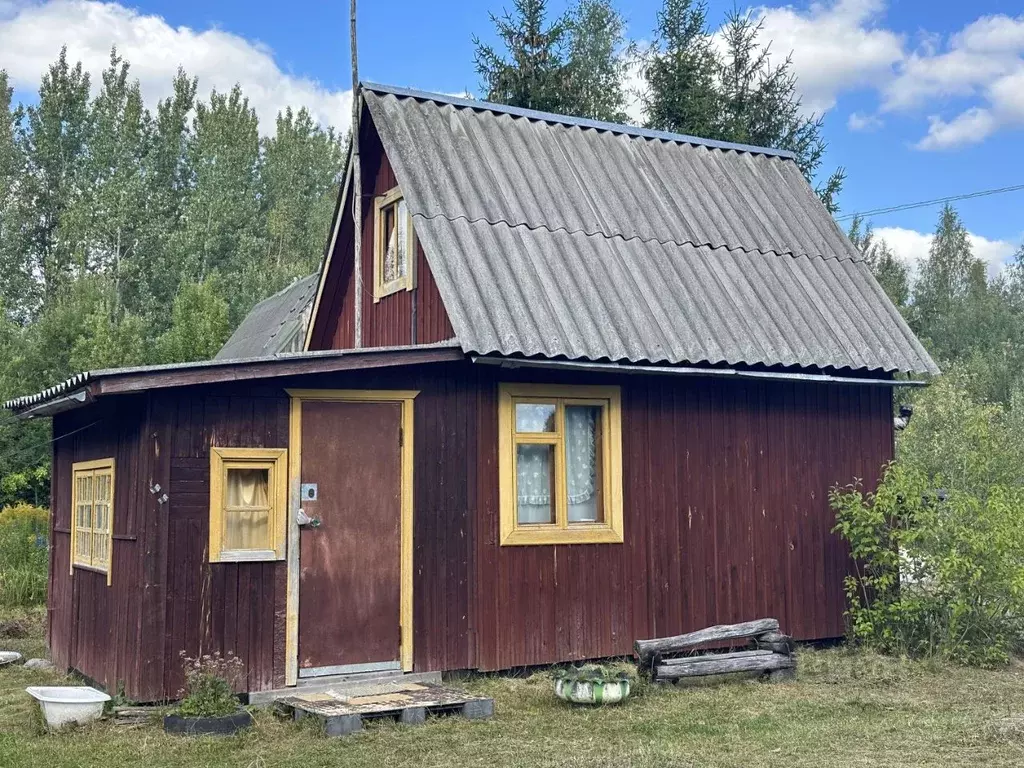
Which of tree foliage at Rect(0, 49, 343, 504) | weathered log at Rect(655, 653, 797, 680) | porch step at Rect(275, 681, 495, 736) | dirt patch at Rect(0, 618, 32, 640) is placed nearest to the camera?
porch step at Rect(275, 681, 495, 736)

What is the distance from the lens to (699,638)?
949 centimetres

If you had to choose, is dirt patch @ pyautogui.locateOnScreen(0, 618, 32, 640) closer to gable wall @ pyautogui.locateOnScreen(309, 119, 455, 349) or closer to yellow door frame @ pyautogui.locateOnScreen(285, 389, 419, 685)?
gable wall @ pyautogui.locateOnScreen(309, 119, 455, 349)

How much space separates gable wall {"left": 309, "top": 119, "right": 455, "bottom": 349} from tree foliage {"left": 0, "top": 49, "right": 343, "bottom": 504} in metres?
16.1

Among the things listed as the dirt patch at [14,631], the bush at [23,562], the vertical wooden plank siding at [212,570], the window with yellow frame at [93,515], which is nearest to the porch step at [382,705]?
the vertical wooden plank siding at [212,570]

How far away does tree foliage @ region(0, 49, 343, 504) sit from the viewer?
111 feet

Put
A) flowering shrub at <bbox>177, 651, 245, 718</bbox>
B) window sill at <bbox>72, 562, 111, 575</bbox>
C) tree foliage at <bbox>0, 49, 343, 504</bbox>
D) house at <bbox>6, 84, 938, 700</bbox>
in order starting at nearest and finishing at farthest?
flowering shrub at <bbox>177, 651, 245, 718</bbox>
house at <bbox>6, 84, 938, 700</bbox>
window sill at <bbox>72, 562, 111, 575</bbox>
tree foliage at <bbox>0, 49, 343, 504</bbox>

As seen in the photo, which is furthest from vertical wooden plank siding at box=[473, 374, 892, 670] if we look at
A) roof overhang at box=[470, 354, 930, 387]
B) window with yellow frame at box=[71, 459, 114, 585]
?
window with yellow frame at box=[71, 459, 114, 585]

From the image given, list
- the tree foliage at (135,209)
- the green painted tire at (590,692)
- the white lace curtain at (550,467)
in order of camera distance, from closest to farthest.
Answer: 1. the green painted tire at (590,692)
2. the white lace curtain at (550,467)
3. the tree foliage at (135,209)

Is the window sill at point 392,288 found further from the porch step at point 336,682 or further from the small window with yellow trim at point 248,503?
the porch step at point 336,682

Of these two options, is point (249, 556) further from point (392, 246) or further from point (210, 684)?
point (392, 246)

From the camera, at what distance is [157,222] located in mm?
35281

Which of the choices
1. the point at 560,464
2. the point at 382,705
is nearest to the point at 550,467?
the point at 560,464

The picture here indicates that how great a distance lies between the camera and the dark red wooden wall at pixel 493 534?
8.20 metres

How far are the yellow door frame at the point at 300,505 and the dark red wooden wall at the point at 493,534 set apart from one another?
0.07 meters
